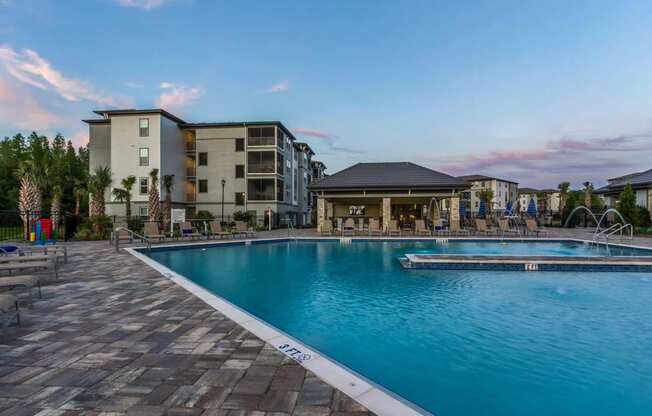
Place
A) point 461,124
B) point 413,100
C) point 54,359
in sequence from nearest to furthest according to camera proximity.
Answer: point 54,359 → point 413,100 → point 461,124

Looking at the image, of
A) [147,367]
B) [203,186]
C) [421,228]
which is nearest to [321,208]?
[421,228]

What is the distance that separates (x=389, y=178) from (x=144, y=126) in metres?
22.0

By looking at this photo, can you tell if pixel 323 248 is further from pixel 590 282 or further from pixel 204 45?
pixel 204 45

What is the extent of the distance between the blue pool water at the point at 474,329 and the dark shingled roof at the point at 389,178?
44.8 ft

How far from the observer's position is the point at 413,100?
2230cm

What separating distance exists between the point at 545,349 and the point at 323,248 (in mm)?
12122

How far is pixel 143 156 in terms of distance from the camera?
28.8 m

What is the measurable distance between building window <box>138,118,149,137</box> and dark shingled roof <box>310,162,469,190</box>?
16.0m

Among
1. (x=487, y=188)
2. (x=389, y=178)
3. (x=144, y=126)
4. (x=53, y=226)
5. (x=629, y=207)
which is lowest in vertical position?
(x=53, y=226)

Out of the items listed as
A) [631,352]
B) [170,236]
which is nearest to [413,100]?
[170,236]

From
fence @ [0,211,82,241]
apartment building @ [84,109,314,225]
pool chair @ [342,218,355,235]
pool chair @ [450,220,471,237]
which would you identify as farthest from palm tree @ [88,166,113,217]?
pool chair @ [450,220,471,237]

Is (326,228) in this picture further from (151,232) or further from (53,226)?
(53,226)

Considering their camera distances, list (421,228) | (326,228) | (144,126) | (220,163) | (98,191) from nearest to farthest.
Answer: (98,191) < (421,228) < (326,228) < (144,126) < (220,163)

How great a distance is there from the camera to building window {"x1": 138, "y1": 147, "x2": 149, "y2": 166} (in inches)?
1129
